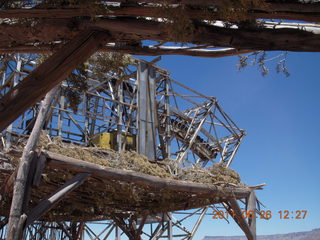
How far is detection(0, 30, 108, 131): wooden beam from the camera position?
2783 millimetres

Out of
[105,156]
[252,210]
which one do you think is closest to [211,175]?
[252,210]

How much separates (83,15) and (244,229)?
7.87 metres

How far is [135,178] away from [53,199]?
1.75m

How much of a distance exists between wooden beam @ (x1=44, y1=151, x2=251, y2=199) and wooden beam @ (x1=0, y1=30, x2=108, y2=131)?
3544 mm

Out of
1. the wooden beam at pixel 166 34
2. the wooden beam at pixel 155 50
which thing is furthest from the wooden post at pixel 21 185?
the wooden beam at pixel 166 34

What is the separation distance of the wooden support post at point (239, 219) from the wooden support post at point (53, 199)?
13.5ft

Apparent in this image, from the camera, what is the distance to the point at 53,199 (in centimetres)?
620

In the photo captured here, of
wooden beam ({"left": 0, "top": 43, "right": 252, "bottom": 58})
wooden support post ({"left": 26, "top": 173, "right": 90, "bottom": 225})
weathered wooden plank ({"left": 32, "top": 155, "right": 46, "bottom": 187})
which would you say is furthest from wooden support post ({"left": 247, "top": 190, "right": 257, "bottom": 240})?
wooden beam ({"left": 0, "top": 43, "right": 252, "bottom": 58})

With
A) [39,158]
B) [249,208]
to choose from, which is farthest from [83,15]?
[249,208]

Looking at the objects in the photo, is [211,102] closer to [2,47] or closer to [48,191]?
[48,191]

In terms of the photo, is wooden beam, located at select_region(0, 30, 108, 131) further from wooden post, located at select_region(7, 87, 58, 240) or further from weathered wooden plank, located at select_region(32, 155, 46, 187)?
weathered wooden plank, located at select_region(32, 155, 46, 187)

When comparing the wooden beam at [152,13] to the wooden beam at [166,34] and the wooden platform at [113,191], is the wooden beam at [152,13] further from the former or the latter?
the wooden platform at [113,191]

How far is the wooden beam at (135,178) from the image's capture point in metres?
6.38

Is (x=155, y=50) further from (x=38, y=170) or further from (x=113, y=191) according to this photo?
(x=113, y=191)
